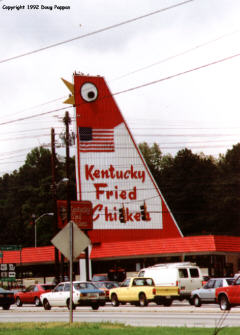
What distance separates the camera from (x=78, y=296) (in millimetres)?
37500

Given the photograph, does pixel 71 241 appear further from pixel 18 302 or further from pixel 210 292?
pixel 18 302

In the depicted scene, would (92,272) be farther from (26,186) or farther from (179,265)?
(26,186)

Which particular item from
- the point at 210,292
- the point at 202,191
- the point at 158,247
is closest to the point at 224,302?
the point at 210,292

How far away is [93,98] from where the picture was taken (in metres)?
74.2

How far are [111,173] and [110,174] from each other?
0.50 feet

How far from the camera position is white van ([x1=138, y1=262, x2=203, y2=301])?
4069cm

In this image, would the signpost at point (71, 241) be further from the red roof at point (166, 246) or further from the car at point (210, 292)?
the red roof at point (166, 246)

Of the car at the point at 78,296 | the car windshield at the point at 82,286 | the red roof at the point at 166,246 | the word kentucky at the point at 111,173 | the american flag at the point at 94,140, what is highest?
the american flag at the point at 94,140

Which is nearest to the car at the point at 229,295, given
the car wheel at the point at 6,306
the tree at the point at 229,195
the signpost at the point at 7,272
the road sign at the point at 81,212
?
the car wheel at the point at 6,306

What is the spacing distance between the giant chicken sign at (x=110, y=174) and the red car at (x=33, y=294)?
986 inches

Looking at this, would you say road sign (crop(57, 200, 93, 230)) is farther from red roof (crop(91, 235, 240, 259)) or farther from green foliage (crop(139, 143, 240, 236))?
green foliage (crop(139, 143, 240, 236))

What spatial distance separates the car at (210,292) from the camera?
34000mm

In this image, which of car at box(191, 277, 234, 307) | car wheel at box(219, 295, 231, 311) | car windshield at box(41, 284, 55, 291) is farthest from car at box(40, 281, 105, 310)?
car wheel at box(219, 295, 231, 311)

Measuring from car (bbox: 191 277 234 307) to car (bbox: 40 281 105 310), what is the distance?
16.4ft
